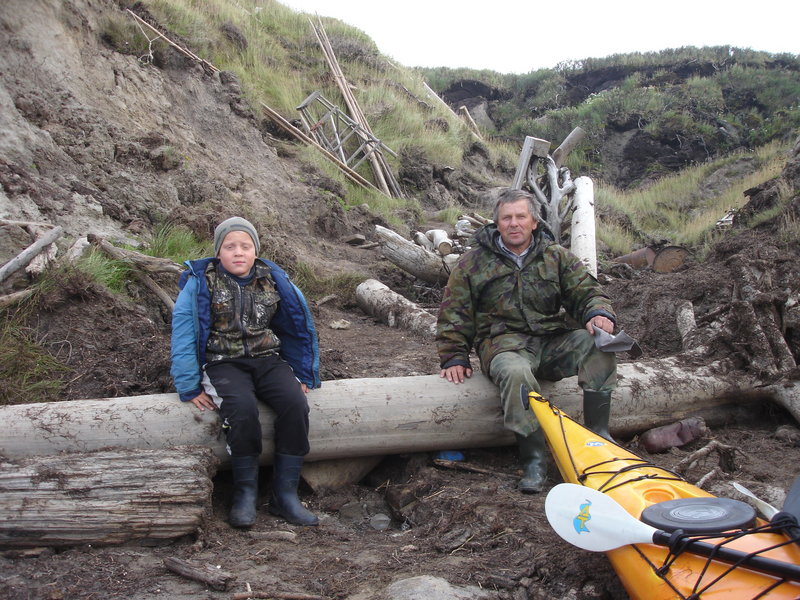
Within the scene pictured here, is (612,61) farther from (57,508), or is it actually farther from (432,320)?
(57,508)

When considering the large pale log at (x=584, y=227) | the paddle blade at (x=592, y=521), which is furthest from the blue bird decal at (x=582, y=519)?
the large pale log at (x=584, y=227)

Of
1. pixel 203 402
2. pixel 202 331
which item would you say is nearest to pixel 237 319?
pixel 202 331

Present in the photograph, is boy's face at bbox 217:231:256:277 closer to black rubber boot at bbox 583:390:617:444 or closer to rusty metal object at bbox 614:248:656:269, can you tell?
black rubber boot at bbox 583:390:617:444

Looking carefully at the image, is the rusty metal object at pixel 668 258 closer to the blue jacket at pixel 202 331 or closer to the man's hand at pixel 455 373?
the man's hand at pixel 455 373

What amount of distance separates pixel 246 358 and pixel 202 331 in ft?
0.94

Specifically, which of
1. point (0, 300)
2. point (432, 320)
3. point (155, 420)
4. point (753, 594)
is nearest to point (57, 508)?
point (155, 420)

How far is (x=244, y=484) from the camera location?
343 cm

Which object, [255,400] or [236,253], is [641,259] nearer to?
[236,253]

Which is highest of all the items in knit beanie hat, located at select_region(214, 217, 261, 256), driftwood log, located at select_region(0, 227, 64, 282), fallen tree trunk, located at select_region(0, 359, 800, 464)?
knit beanie hat, located at select_region(214, 217, 261, 256)

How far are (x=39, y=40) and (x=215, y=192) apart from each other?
2693mm

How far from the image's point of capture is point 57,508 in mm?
2879

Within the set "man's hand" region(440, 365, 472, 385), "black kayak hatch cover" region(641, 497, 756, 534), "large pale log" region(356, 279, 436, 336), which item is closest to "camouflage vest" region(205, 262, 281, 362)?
"man's hand" region(440, 365, 472, 385)

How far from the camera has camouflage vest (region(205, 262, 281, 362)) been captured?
11.9ft

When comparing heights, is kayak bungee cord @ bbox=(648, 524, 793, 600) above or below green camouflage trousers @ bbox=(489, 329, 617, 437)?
below
